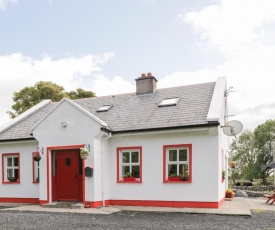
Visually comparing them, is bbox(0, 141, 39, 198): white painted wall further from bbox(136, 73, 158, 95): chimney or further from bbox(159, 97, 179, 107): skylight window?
bbox(159, 97, 179, 107): skylight window

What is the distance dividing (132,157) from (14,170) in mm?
6790

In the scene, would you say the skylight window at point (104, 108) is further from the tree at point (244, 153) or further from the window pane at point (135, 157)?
the tree at point (244, 153)

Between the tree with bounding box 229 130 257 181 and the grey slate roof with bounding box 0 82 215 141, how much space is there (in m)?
27.0

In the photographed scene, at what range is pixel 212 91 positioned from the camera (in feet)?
46.2

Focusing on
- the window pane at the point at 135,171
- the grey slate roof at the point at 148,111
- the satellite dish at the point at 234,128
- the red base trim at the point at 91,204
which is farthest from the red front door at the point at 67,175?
the satellite dish at the point at 234,128

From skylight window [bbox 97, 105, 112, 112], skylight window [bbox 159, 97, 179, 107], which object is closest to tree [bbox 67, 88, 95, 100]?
skylight window [bbox 97, 105, 112, 112]

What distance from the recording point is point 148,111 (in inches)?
539

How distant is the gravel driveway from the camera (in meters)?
8.11

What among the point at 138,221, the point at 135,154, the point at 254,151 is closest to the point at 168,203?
the point at 135,154

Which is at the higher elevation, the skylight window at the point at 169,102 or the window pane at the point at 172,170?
the skylight window at the point at 169,102

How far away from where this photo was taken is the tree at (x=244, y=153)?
38691 mm

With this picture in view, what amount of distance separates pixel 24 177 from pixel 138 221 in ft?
26.8

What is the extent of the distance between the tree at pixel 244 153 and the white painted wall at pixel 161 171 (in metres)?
29.5

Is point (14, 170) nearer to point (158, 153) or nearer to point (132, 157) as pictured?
point (132, 157)
